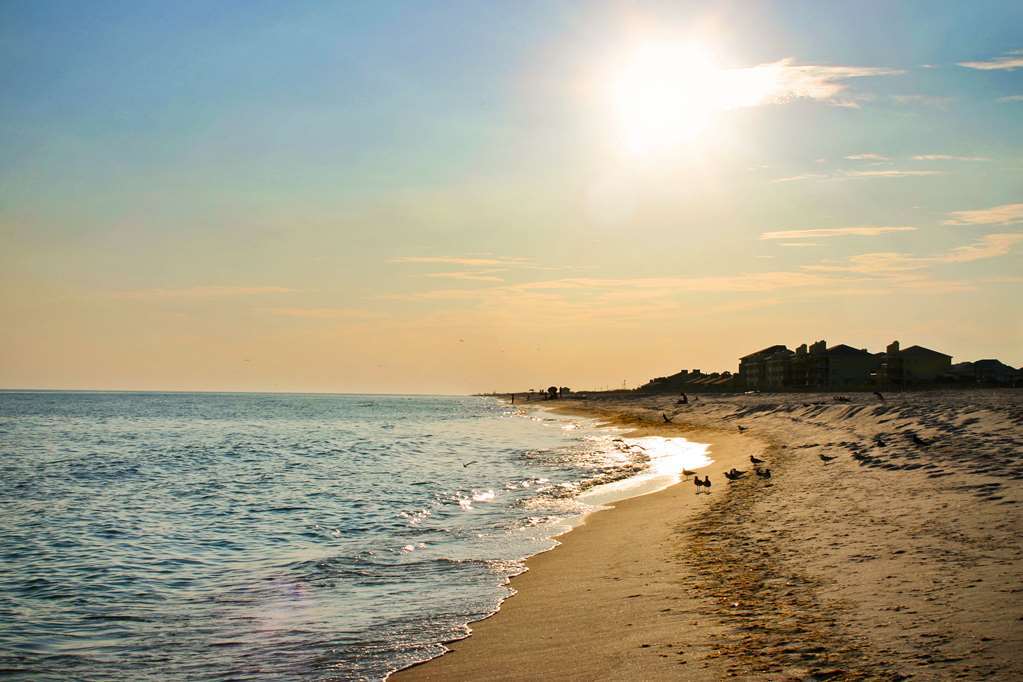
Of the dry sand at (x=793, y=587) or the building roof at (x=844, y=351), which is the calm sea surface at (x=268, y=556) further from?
the building roof at (x=844, y=351)

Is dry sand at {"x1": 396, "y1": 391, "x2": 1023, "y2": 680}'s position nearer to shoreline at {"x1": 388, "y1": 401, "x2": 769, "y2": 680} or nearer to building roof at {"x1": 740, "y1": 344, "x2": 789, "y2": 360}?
shoreline at {"x1": 388, "y1": 401, "x2": 769, "y2": 680}

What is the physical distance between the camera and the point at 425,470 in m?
37.3

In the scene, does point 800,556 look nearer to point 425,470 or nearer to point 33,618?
point 33,618

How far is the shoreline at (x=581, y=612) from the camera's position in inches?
351

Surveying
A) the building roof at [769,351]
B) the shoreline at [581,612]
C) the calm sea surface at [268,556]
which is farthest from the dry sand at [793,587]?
the building roof at [769,351]

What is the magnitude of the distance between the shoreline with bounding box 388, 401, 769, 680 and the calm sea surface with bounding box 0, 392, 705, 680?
550 mm

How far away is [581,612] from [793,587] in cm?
301

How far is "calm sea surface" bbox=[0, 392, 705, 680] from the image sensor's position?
10.9 m

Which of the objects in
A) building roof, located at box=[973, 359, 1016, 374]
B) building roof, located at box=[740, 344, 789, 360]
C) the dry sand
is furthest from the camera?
building roof, located at box=[740, 344, 789, 360]

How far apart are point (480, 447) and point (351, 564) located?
37.0m

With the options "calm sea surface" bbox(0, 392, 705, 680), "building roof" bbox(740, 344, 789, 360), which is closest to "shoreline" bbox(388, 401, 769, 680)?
"calm sea surface" bbox(0, 392, 705, 680)

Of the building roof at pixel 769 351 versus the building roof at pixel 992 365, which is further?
the building roof at pixel 769 351

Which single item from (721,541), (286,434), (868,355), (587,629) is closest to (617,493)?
(721,541)

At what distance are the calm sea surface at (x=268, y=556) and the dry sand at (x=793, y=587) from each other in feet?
4.79
